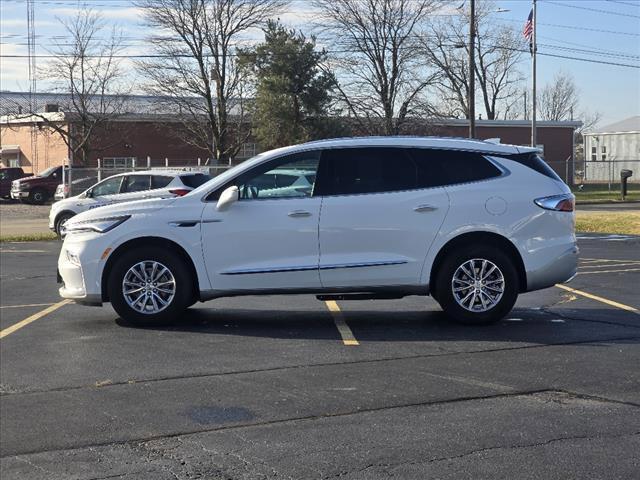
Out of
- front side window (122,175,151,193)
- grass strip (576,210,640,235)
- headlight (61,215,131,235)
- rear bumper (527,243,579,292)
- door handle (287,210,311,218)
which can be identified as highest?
front side window (122,175,151,193)

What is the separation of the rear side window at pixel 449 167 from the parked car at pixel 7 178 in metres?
40.1

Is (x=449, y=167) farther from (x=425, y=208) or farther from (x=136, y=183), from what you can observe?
(x=136, y=183)

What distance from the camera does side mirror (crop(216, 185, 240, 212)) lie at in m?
7.95

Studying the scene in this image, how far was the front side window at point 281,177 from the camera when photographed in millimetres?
8125

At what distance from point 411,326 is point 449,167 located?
160cm

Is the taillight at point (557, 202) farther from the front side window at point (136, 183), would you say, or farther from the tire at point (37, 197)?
the tire at point (37, 197)

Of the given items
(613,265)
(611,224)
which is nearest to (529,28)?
(611,224)

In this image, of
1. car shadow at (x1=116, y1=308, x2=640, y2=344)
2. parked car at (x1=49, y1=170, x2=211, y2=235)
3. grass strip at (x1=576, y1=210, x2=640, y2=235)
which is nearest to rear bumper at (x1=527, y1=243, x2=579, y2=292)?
car shadow at (x1=116, y1=308, x2=640, y2=344)

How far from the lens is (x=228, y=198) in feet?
26.1

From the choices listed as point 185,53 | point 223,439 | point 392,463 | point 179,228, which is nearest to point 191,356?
point 179,228

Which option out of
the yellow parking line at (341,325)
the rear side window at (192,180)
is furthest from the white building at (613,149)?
the yellow parking line at (341,325)

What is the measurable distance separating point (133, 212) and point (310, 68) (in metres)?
34.3

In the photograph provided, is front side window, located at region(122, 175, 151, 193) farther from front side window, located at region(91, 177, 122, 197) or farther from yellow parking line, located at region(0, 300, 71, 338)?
yellow parking line, located at region(0, 300, 71, 338)

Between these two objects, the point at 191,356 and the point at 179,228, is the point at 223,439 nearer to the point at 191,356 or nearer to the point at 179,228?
the point at 191,356
